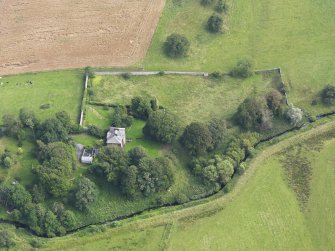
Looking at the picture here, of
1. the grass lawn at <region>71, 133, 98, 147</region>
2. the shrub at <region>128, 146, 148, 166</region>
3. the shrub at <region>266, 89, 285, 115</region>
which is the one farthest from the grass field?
the shrub at <region>128, 146, 148, 166</region>

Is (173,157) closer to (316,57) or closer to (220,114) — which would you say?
(220,114)

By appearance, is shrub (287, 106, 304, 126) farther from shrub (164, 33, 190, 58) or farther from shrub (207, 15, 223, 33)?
shrub (207, 15, 223, 33)

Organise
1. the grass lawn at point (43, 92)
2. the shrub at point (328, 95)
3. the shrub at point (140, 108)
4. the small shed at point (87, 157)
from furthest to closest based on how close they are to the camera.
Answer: the shrub at point (328, 95)
the grass lawn at point (43, 92)
the shrub at point (140, 108)
the small shed at point (87, 157)

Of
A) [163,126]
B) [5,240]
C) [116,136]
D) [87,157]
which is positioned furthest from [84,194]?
[163,126]

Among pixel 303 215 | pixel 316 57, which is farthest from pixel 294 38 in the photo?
pixel 303 215

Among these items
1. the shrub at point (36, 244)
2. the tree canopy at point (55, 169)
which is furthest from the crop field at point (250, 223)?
the tree canopy at point (55, 169)

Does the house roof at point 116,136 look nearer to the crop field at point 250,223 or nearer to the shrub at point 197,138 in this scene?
the shrub at point 197,138
